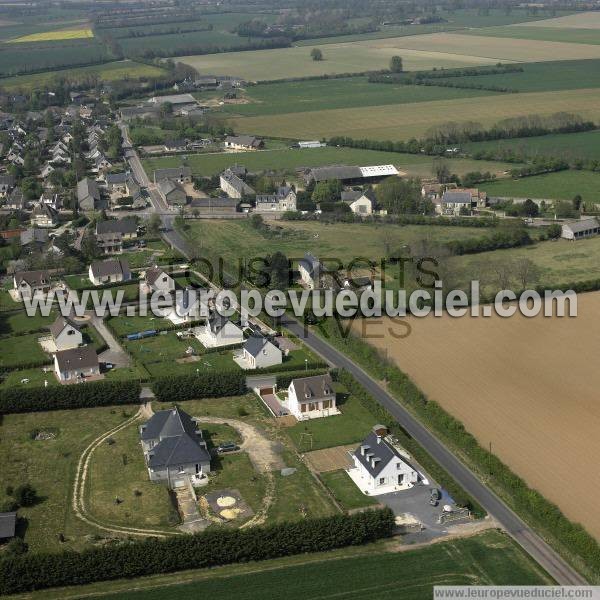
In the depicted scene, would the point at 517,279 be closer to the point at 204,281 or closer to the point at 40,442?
the point at 204,281

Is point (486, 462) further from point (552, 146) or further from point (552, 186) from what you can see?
point (552, 146)

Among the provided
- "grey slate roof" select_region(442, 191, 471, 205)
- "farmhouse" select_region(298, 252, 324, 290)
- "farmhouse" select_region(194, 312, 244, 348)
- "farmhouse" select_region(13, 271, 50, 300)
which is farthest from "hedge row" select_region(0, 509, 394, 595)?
"grey slate roof" select_region(442, 191, 471, 205)

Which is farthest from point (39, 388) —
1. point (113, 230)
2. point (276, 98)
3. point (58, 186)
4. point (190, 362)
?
point (276, 98)

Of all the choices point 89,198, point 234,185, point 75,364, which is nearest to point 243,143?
point 234,185

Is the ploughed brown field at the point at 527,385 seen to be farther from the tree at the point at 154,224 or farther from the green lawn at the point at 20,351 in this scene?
the tree at the point at 154,224

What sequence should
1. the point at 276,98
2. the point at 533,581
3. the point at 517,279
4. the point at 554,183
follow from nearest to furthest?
the point at 533,581, the point at 517,279, the point at 554,183, the point at 276,98

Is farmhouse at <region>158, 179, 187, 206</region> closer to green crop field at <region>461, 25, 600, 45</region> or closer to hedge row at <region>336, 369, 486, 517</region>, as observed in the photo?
hedge row at <region>336, 369, 486, 517</region>
